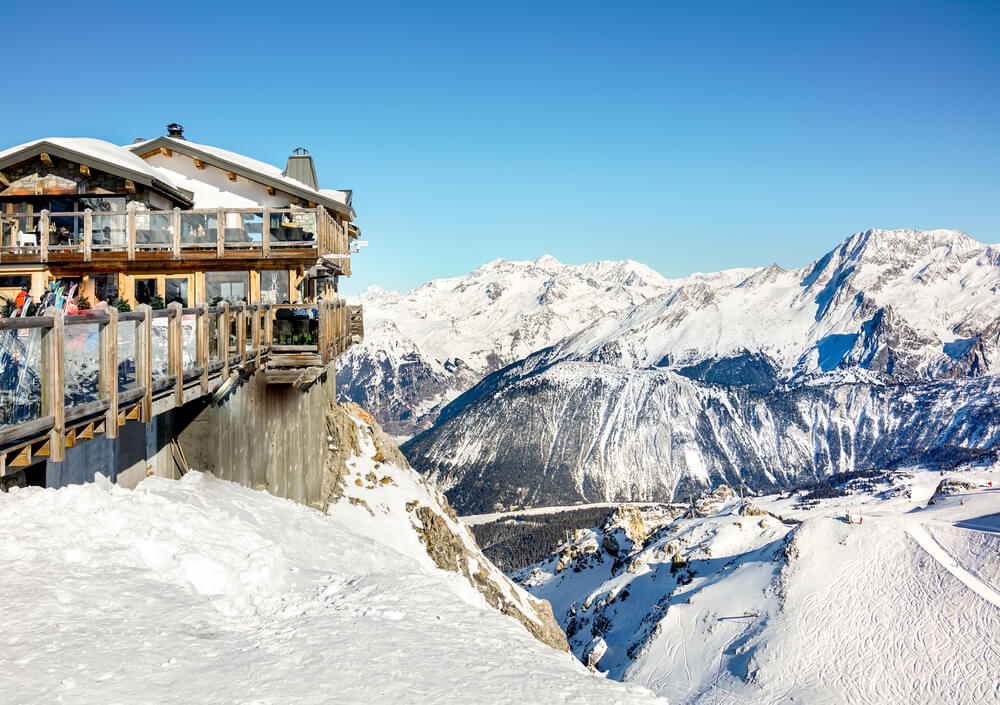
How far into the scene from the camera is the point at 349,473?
42719mm

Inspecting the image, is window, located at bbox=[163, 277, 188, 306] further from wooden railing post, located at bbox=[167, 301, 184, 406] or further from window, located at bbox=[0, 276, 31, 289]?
wooden railing post, located at bbox=[167, 301, 184, 406]

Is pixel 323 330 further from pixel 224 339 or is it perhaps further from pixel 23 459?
pixel 23 459

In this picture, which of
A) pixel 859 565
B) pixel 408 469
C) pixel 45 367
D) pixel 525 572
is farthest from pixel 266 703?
pixel 525 572

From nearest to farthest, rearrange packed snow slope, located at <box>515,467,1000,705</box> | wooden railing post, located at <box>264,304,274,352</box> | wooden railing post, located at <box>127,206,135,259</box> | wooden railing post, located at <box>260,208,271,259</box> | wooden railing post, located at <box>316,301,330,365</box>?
1. wooden railing post, located at <box>264,304,274,352</box>
2. wooden railing post, located at <box>316,301,330,365</box>
3. wooden railing post, located at <box>127,206,135,259</box>
4. wooden railing post, located at <box>260,208,271,259</box>
5. packed snow slope, located at <box>515,467,1000,705</box>

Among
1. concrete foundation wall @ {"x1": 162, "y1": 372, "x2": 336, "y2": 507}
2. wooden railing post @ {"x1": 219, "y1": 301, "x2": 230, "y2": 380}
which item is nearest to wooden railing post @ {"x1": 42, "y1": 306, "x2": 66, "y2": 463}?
wooden railing post @ {"x1": 219, "y1": 301, "x2": 230, "y2": 380}

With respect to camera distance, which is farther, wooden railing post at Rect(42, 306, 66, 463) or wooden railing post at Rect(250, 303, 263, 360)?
wooden railing post at Rect(250, 303, 263, 360)

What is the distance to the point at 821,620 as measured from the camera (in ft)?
300

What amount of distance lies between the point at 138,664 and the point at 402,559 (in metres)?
12.1

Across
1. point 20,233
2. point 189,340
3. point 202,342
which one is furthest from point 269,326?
point 20,233

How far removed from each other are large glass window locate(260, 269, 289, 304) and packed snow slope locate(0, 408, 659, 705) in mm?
12508

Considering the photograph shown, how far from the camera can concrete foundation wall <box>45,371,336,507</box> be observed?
16453 millimetres

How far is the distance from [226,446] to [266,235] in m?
9.30

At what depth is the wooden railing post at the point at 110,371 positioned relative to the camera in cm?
1204

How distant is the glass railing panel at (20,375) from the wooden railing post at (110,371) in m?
1.57
